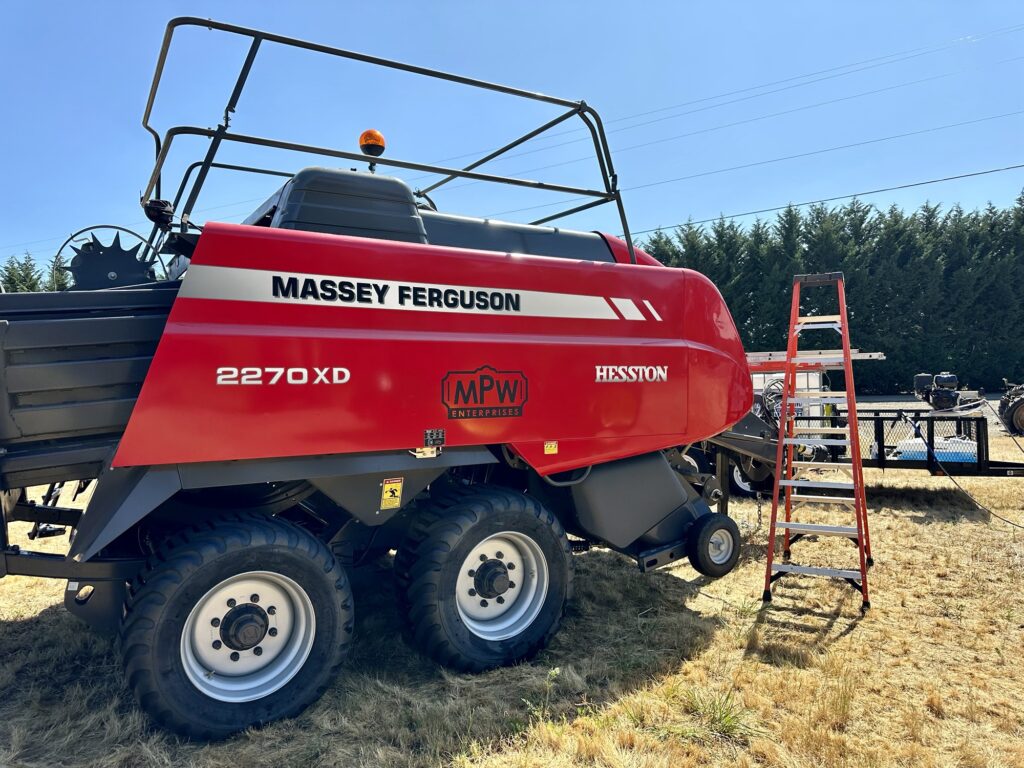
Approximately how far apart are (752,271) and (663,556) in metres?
24.8

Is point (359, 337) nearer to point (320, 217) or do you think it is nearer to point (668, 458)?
point (320, 217)

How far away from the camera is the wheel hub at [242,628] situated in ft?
9.54

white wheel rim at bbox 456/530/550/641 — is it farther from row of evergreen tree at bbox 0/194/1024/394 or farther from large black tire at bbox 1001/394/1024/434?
row of evergreen tree at bbox 0/194/1024/394

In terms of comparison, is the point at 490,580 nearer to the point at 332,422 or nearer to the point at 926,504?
the point at 332,422

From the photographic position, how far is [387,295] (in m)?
3.20

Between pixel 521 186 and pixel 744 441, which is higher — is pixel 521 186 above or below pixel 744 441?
above

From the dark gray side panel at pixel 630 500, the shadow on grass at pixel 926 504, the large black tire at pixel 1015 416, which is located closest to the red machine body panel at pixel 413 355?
the dark gray side panel at pixel 630 500

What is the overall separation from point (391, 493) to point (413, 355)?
69 cm

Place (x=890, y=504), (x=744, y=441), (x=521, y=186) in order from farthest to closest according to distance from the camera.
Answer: (x=890, y=504), (x=744, y=441), (x=521, y=186)

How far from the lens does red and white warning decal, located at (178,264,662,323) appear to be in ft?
9.35

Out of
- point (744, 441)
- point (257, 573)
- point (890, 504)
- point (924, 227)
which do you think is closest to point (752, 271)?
point (924, 227)

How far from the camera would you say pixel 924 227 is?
→ 2688 cm

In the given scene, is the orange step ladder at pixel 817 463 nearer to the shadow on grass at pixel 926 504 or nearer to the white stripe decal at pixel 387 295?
the white stripe decal at pixel 387 295

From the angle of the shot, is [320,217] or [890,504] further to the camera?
[890,504]
